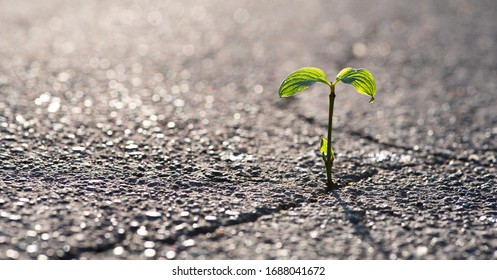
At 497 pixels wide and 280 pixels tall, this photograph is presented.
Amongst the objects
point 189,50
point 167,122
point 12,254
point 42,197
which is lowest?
point 12,254

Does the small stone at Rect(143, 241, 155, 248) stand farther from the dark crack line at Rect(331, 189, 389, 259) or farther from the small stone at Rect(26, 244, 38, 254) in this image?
the dark crack line at Rect(331, 189, 389, 259)

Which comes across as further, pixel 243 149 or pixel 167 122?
pixel 167 122

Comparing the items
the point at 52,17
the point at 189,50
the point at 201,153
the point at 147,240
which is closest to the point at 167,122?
the point at 201,153

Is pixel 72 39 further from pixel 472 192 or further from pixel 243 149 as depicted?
pixel 472 192

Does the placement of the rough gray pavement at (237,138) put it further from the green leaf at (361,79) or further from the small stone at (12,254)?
the green leaf at (361,79)

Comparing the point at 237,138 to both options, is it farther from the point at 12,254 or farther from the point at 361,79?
the point at 12,254

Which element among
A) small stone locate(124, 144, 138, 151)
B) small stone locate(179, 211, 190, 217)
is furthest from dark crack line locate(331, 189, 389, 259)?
small stone locate(124, 144, 138, 151)

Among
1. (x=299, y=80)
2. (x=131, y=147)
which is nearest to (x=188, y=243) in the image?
(x=299, y=80)
